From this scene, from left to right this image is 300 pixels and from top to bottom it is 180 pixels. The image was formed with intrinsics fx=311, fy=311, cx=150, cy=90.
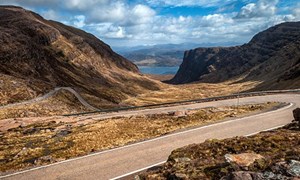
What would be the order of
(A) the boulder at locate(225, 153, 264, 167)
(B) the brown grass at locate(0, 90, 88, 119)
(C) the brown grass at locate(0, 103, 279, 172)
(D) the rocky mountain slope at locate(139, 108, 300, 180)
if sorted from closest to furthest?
(D) the rocky mountain slope at locate(139, 108, 300, 180)
(A) the boulder at locate(225, 153, 264, 167)
(C) the brown grass at locate(0, 103, 279, 172)
(B) the brown grass at locate(0, 90, 88, 119)

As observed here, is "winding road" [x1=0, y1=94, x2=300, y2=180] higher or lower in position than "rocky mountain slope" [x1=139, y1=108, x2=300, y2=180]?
lower

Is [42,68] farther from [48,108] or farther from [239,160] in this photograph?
[239,160]

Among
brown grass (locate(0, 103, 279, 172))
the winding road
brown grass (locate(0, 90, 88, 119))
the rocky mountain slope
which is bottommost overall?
brown grass (locate(0, 90, 88, 119))

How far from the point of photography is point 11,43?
12781cm

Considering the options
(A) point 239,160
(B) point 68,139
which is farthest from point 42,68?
(A) point 239,160

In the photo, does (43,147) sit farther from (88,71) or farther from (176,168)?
(88,71)

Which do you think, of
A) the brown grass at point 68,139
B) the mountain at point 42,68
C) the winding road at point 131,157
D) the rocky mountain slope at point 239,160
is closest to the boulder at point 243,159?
the rocky mountain slope at point 239,160

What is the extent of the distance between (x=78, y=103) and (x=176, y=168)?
82.8 meters

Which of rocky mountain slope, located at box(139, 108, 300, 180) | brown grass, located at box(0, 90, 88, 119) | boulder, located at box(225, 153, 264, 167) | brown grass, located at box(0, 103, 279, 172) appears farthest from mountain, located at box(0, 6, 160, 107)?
boulder, located at box(225, 153, 264, 167)

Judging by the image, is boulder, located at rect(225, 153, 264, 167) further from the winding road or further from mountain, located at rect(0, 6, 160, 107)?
mountain, located at rect(0, 6, 160, 107)

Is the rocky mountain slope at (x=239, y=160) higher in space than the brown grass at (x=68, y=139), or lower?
higher

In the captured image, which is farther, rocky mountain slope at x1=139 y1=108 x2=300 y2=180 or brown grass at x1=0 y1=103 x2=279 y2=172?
brown grass at x1=0 y1=103 x2=279 y2=172

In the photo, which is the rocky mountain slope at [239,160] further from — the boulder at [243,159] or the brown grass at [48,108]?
the brown grass at [48,108]

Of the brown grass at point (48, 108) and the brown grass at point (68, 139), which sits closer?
the brown grass at point (68, 139)
